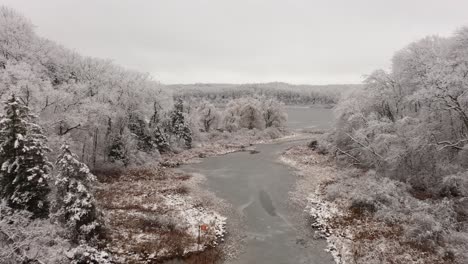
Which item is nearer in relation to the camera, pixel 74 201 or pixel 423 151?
pixel 74 201

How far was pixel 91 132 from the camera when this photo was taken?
35188 mm

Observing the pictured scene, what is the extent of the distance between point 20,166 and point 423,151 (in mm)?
29317

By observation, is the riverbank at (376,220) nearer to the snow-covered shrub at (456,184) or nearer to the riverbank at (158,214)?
the snow-covered shrub at (456,184)

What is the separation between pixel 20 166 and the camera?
18047mm

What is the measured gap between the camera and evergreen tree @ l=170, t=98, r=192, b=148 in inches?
2064

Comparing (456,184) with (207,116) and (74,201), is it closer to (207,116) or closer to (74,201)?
(74,201)

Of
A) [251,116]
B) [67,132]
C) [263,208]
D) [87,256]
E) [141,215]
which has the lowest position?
[263,208]

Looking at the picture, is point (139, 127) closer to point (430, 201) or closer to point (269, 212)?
point (269, 212)

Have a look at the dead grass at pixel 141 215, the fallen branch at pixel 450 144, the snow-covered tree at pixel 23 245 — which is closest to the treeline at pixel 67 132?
the snow-covered tree at pixel 23 245

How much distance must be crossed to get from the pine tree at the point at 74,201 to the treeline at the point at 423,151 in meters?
17.4

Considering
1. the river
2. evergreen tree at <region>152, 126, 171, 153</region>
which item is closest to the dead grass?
the river

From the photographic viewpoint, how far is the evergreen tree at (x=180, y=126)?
52438 mm

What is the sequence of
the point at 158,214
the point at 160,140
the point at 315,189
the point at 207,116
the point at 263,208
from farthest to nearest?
the point at 207,116 < the point at 160,140 < the point at 315,189 < the point at 263,208 < the point at 158,214

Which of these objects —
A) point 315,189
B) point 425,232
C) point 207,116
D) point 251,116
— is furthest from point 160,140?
point 425,232
